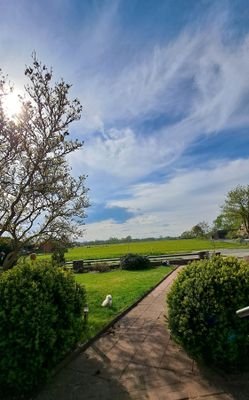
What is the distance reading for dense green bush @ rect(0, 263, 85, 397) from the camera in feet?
11.9

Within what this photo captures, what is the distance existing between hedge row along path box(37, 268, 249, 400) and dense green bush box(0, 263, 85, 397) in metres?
0.41

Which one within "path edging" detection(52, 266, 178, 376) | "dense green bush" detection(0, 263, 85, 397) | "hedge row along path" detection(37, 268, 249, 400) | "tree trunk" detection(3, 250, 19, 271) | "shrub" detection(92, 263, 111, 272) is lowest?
"hedge row along path" detection(37, 268, 249, 400)

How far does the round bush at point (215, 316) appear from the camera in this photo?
388 cm

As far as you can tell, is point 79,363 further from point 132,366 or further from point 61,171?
point 61,171

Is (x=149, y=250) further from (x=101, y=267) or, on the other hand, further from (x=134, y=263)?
(x=101, y=267)

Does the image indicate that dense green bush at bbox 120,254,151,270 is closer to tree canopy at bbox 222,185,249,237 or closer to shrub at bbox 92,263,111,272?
shrub at bbox 92,263,111,272

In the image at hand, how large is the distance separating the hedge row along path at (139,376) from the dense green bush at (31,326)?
41 cm

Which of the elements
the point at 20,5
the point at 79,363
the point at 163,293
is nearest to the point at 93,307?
the point at 163,293

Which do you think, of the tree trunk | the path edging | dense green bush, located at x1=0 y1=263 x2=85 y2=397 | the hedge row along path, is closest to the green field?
the tree trunk

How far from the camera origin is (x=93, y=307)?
8727 millimetres

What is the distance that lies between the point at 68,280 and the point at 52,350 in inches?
40.6

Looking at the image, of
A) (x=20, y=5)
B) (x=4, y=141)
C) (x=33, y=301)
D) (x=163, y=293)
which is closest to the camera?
(x=33, y=301)

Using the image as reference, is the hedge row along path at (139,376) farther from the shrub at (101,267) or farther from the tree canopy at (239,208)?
the tree canopy at (239,208)

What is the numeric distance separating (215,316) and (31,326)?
233cm
